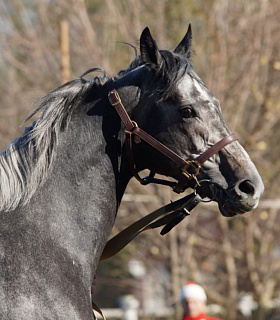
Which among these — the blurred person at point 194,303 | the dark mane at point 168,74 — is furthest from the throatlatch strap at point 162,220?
the blurred person at point 194,303

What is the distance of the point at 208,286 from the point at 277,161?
256cm

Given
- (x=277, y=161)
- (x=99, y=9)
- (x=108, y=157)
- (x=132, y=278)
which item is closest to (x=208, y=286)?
(x=132, y=278)

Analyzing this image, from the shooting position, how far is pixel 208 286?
11.7 metres

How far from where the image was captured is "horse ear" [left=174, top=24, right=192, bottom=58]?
160 inches

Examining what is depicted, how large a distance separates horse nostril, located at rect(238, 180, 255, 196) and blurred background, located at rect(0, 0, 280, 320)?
6.46m

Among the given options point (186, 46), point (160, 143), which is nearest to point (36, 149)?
point (160, 143)

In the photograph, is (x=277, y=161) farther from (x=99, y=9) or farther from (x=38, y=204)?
(x=38, y=204)

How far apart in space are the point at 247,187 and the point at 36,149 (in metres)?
1.14

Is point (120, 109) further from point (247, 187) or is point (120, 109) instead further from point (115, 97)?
point (247, 187)

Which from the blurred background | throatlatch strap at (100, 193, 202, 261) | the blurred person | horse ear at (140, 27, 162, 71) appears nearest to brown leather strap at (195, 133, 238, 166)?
throatlatch strap at (100, 193, 202, 261)

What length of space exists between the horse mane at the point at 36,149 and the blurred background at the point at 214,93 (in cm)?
638

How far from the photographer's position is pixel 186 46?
4.08 meters

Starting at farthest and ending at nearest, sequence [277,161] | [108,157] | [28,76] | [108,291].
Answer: [108,291]
[28,76]
[277,161]
[108,157]

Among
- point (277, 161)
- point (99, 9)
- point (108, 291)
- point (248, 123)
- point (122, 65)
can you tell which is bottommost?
point (108, 291)
